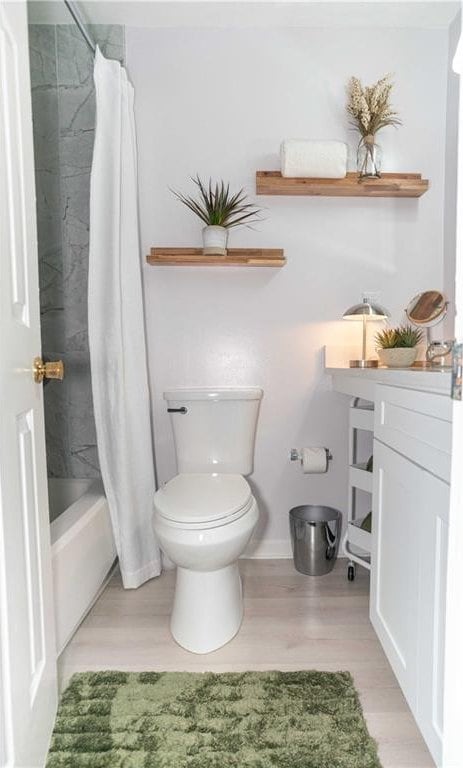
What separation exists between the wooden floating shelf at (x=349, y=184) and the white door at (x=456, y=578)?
144 centimetres

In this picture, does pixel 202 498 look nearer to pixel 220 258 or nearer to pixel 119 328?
→ pixel 119 328

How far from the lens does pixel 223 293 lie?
2084 millimetres

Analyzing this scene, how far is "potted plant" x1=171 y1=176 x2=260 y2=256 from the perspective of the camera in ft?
6.32

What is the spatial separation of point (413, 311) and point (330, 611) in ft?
3.75

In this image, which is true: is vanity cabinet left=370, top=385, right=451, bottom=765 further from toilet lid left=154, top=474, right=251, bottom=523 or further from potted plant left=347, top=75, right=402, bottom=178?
potted plant left=347, top=75, right=402, bottom=178

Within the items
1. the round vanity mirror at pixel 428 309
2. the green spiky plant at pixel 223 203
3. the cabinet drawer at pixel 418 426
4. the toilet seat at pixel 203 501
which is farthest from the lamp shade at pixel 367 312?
the toilet seat at pixel 203 501

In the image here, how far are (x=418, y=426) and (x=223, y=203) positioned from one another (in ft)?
4.53

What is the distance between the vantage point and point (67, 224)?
1986 millimetres

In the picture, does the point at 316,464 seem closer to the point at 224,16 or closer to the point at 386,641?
the point at 386,641

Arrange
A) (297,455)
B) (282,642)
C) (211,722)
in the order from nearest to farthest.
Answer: (211,722) → (282,642) → (297,455)

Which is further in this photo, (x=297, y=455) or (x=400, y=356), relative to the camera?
(x=297, y=455)

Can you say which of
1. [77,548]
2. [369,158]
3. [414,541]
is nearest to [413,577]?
[414,541]

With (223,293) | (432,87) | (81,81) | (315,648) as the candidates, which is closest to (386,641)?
(315,648)

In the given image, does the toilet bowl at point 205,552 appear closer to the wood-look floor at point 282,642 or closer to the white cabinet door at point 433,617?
the wood-look floor at point 282,642
